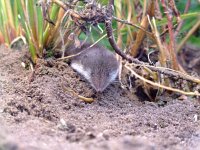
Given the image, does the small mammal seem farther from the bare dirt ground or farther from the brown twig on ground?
the brown twig on ground

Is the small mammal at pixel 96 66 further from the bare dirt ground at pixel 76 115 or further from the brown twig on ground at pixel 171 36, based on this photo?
the brown twig on ground at pixel 171 36

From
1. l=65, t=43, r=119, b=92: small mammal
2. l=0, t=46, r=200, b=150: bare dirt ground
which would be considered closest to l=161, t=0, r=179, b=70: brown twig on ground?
l=0, t=46, r=200, b=150: bare dirt ground

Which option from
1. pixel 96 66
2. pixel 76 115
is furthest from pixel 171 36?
pixel 76 115

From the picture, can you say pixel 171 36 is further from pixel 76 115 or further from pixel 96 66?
pixel 76 115

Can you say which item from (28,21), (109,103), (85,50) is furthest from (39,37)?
(109,103)

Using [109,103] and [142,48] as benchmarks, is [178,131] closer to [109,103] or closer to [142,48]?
[109,103]
